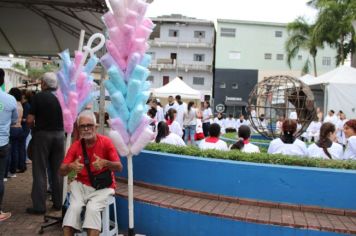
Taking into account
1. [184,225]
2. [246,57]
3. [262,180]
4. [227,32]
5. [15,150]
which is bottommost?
[184,225]

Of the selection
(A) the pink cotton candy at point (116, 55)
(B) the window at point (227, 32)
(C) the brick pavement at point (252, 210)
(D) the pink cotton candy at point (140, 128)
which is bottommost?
(C) the brick pavement at point (252, 210)

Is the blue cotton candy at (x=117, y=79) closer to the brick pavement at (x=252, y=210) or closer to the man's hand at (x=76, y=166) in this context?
the man's hand at (x=76, y=166)

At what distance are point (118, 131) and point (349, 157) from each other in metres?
3.58

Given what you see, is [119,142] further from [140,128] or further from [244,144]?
[244,144]

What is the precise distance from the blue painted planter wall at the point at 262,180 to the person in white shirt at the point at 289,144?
1.44m

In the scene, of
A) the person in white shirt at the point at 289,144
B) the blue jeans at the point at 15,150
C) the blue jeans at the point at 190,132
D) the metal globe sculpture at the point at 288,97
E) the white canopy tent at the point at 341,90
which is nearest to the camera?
the person in white shirt at the point at 289,144

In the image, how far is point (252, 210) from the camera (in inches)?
184

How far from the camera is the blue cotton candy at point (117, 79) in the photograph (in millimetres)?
4395

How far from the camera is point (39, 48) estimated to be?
11250mm

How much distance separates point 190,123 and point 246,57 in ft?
102

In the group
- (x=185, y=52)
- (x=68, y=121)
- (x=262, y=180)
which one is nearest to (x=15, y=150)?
(x=68, y=121)

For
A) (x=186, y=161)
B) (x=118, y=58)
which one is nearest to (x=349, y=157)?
(x=186, y=161)

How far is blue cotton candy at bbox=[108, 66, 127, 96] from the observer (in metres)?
4.39

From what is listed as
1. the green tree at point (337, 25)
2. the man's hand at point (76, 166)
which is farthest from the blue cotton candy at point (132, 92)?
the green tree at point (337, 25)
